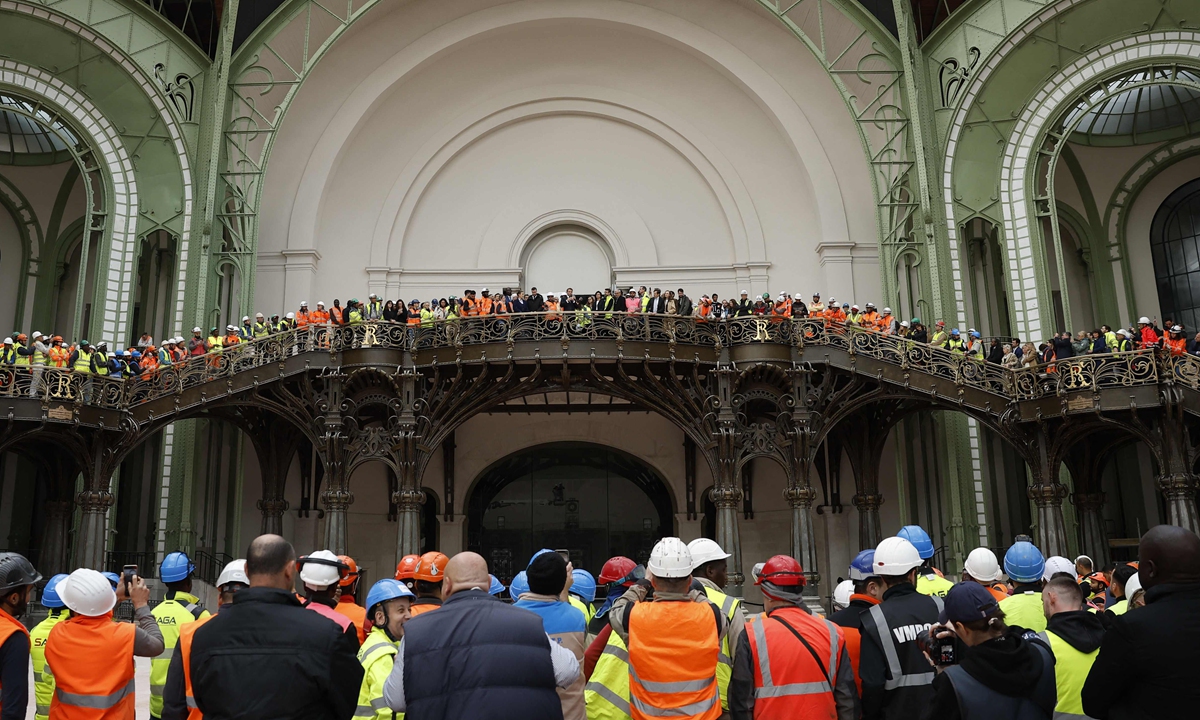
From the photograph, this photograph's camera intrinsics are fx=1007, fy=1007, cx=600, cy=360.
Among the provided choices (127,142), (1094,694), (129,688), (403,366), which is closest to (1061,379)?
(403,366)

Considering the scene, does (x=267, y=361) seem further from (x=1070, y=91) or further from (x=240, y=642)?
(x=1070, y=91)

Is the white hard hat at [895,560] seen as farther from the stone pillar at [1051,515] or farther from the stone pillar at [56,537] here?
the stone pillar at [56,537]

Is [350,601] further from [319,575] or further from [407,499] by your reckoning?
[407,499]

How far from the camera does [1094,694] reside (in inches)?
185

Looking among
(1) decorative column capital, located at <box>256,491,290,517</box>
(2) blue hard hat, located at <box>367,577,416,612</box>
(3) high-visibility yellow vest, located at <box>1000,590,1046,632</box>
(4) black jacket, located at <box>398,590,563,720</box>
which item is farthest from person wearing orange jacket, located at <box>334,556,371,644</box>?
(1) decorative column capital, located at <box>256,491,290,517</box>

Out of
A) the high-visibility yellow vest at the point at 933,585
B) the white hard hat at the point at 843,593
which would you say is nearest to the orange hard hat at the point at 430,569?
the white hard hat at the point at 843,593

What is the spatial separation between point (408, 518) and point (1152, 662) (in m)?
19.6

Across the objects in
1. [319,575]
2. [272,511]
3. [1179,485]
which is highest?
[272,511]

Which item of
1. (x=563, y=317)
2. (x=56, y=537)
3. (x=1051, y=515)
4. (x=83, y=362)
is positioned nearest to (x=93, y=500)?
(x=56, y=537)

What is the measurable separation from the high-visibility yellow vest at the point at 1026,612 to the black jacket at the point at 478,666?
12.8 ft

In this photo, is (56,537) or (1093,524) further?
(56,537)

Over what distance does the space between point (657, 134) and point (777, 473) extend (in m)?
11.2

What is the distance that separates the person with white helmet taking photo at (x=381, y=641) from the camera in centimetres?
557

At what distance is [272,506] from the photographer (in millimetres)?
26375
